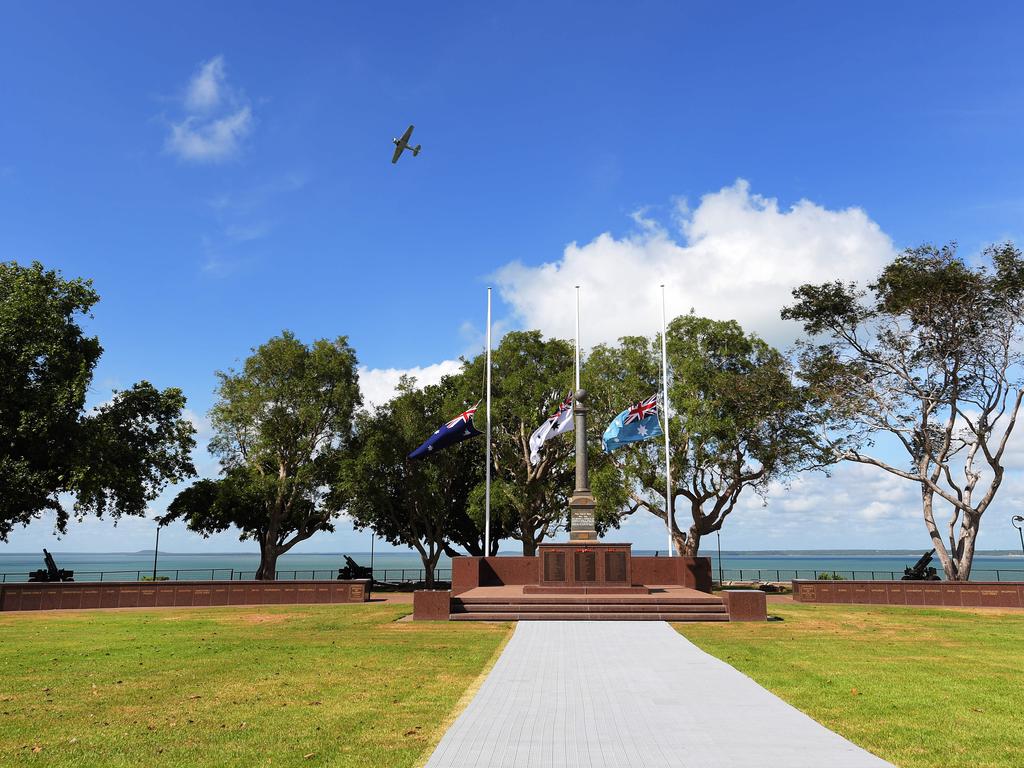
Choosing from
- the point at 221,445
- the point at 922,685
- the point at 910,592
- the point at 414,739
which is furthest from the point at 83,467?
the point at 910,592

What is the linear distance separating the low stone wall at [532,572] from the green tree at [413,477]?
1086 cm

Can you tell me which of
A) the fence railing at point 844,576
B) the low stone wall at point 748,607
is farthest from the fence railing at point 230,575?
the fence railing at point 844,576

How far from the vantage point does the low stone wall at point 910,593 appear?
1094 inches

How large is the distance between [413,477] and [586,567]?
1909 centimetres

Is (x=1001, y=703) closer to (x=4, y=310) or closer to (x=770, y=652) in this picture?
(x=770, y=652)

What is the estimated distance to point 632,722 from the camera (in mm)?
8648

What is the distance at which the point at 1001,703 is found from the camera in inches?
388

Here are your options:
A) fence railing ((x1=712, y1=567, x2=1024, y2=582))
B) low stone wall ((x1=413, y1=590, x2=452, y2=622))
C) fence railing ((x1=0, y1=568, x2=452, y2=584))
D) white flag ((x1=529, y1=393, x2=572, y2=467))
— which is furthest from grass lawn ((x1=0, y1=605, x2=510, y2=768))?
fence railing ((x1=712, y1=567, x2=1024, y2=582))

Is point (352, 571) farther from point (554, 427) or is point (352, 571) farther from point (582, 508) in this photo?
point (582, 508)

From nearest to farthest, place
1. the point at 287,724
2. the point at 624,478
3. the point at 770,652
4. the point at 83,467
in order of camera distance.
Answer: the point at 287,724, the point at 770,652, the point at 83,467, the point at 624,478

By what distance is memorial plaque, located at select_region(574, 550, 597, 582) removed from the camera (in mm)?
25953

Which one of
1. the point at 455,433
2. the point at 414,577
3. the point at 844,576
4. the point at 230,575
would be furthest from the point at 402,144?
A: the point at 844,576

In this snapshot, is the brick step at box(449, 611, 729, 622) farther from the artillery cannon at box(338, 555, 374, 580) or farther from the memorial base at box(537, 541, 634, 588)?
the artillery cannon at box(338, 555, 374, 580)

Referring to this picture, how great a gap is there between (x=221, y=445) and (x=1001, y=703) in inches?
1597
